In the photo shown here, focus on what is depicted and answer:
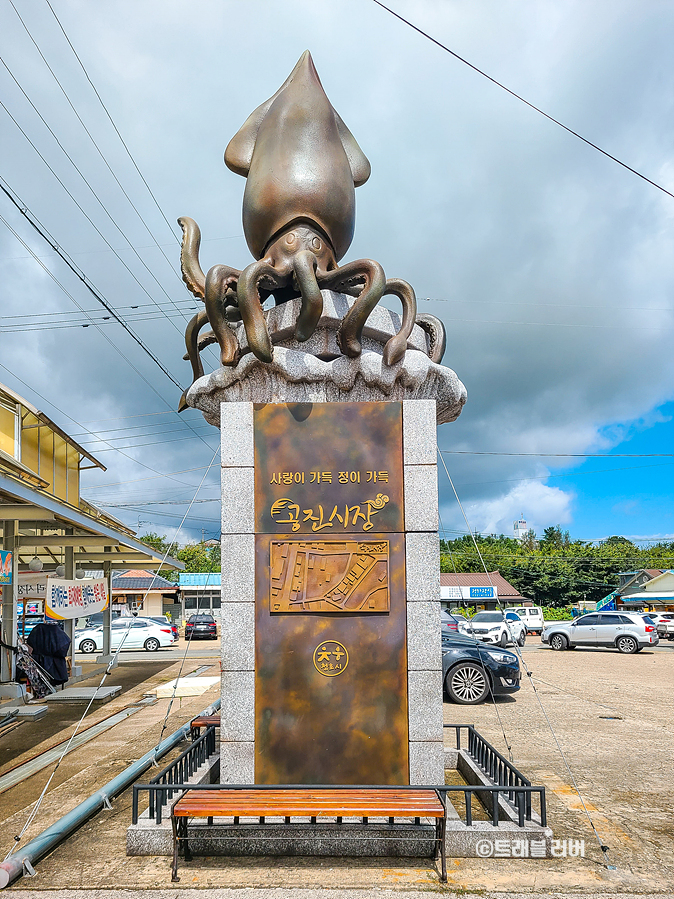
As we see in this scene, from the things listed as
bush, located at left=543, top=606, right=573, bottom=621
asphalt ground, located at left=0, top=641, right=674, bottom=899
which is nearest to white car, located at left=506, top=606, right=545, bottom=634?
bush, located at left=543, top=606, right=573, bottom=621

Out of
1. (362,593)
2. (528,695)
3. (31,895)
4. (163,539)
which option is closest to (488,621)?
(528,695)

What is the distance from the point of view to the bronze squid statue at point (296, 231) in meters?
5.79

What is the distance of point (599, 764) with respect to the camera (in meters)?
7.50

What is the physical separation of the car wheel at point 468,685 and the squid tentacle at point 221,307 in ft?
26.0

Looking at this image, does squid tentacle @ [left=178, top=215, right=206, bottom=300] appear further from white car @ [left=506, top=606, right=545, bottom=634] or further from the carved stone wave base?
white car @ [left=506, top=606, right=545, bottom=634]

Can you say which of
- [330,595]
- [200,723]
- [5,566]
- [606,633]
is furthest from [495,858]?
[606,633]

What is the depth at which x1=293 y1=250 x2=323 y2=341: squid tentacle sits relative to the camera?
18.3 feet

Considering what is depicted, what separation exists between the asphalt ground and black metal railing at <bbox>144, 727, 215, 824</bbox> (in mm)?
378

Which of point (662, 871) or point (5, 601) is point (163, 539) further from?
point (662, 871)

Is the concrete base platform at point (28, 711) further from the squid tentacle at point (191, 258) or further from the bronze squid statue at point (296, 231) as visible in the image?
the squid tentacle at point (191, 258)

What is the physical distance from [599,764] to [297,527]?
16.1ft

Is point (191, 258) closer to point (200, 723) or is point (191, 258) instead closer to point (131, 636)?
point (200, 723)

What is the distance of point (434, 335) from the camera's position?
6.83 meters

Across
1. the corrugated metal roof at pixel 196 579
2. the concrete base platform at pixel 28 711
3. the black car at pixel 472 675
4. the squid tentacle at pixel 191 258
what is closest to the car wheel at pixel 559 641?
the black car at pixel 472 675
